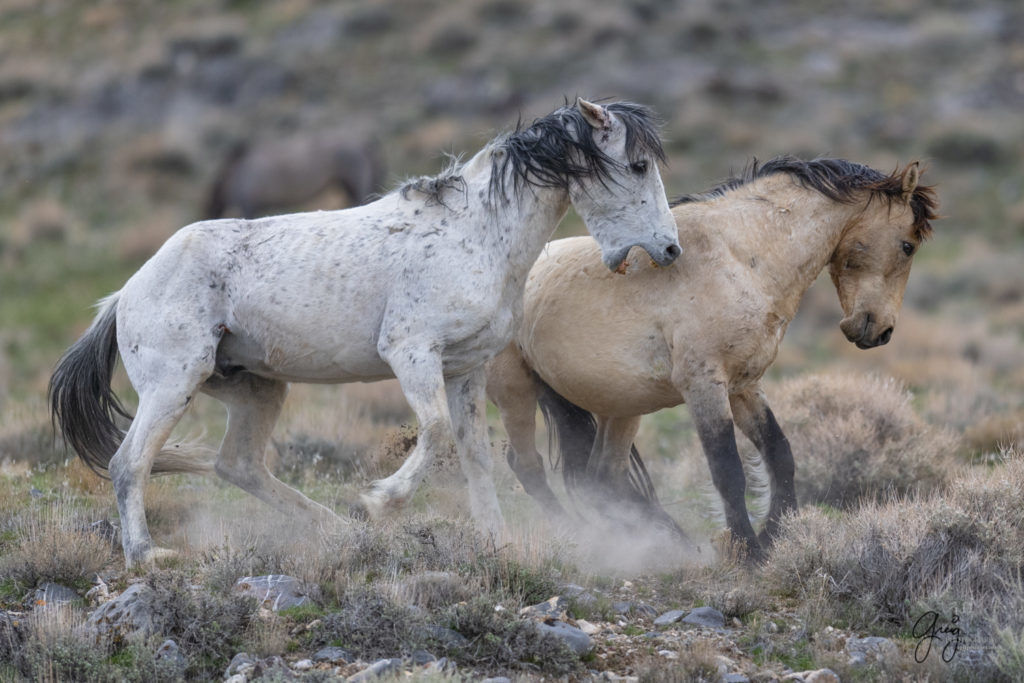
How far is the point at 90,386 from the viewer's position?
6.36 metres

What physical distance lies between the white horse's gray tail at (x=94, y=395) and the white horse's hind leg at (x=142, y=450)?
0.54 m

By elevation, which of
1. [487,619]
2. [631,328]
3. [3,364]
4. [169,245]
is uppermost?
[169,245]

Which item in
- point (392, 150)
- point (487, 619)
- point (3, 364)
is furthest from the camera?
point (392, 150)

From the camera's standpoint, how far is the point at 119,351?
617 centimetres

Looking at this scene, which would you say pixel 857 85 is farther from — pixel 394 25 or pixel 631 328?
pixel 631 328

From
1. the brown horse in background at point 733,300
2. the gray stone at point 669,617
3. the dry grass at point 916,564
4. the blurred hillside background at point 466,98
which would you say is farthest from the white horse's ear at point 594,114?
the blurred hillside background at point 466,98

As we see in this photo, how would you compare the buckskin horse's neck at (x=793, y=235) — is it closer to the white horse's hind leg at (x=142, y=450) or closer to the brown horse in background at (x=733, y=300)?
the brown horse in background at (x=733, y=300)

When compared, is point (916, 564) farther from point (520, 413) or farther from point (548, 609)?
point (520, 413)

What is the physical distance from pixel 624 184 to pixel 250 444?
2.48 meters

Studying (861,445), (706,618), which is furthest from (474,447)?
(861,445)

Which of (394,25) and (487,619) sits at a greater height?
(394,25)

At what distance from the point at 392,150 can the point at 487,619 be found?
19065 millimetres

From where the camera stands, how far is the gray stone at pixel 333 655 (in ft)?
15.3

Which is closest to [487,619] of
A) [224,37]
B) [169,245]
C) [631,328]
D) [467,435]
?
[467,435]
